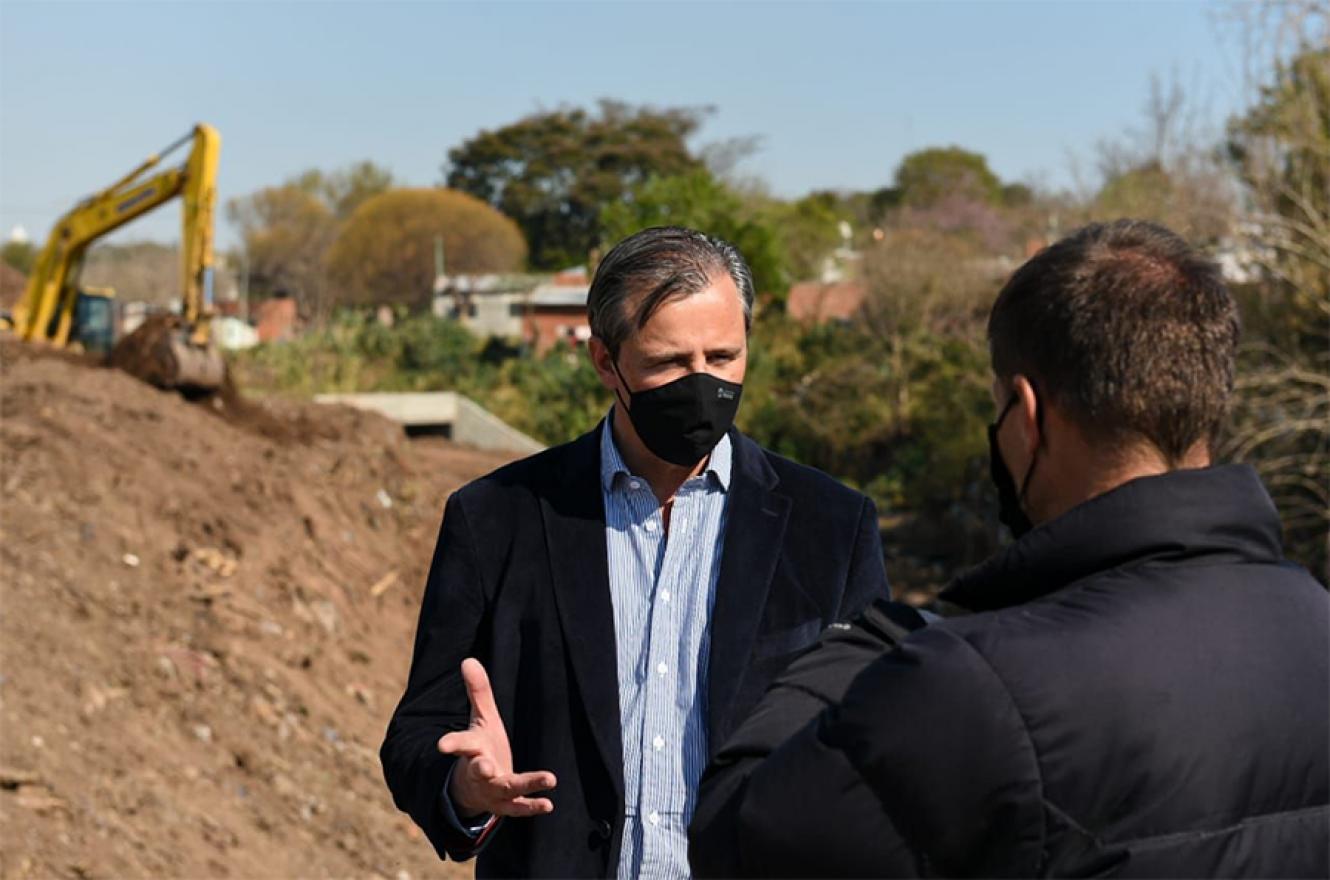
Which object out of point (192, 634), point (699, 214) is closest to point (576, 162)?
point (699, 214)

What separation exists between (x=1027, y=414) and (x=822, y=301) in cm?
3137

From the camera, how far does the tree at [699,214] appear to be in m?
31.3

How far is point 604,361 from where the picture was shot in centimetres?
310

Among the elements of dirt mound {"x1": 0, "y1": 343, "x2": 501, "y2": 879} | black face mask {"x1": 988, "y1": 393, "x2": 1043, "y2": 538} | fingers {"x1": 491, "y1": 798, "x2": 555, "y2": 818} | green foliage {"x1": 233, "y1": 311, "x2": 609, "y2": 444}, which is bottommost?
dirt mound {"x1": 0, "y1": 343, "x2": 501, "y2": 879}

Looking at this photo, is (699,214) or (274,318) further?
(274,318)

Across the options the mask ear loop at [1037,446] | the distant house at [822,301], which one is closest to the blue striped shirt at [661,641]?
the mask ear loop at [1037,446]

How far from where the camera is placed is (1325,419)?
46.6 ft

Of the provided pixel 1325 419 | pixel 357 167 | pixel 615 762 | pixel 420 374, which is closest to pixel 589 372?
pixel 420 374

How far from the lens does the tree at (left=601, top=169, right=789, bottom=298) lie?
31.3m

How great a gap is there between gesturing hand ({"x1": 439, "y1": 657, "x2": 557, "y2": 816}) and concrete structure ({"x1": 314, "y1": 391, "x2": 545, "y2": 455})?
72.6 feet

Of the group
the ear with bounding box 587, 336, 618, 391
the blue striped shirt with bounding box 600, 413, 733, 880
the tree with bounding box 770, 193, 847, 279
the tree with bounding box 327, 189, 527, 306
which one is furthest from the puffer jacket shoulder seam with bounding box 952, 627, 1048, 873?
the tree with bounding box 327, 189, 527, 306

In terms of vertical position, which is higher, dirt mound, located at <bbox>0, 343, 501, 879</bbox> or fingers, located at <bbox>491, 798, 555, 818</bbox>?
fingers, located at <bbox>491, 798, 555, 818</bbox>

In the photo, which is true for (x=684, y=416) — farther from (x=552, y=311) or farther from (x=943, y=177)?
(x=943, y=177)

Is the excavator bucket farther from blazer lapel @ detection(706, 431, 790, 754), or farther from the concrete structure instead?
blazer lapel @ detection(706, 431, 790, 754)
